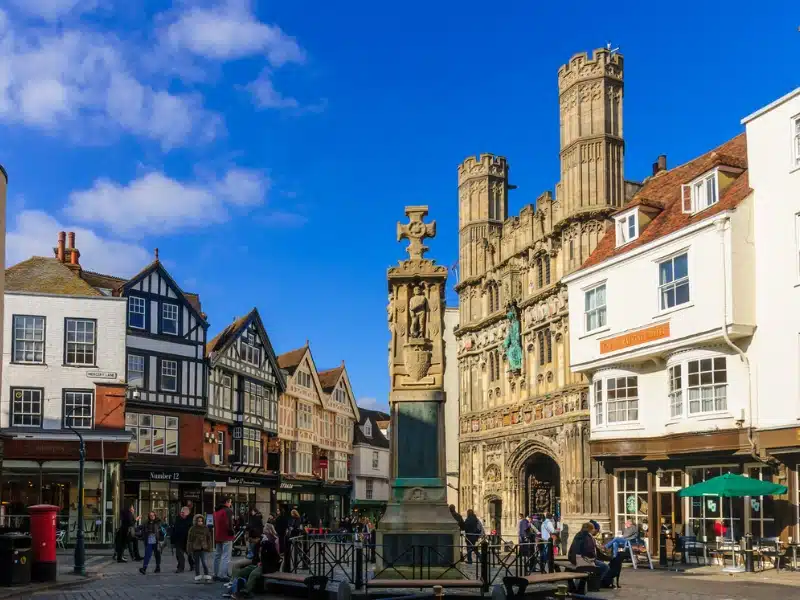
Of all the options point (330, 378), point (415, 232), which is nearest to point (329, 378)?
point (330, 378)

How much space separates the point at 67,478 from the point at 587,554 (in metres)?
27.4

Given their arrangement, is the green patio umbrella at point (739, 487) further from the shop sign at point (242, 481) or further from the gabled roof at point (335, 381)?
the gabled roof at point (335, 381)

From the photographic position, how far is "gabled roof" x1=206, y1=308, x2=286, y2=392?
178 ft

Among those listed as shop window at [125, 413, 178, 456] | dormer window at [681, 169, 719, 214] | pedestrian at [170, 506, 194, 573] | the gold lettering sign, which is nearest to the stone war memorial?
pedestrian at [170, 506, 194, 573]

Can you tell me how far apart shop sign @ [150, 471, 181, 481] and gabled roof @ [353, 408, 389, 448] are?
3058cm

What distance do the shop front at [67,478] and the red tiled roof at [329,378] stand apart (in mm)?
31035

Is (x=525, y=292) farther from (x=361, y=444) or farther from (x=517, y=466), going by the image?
(x=361, y=444)

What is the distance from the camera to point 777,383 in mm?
27328

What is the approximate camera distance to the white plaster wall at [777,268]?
27.1 m

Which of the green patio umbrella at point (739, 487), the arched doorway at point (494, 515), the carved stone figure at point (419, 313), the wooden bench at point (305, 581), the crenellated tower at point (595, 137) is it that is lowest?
the arched doorway at point (494, 515)

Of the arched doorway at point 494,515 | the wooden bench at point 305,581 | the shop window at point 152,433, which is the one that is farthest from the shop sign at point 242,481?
the wooden bench at point 305,581

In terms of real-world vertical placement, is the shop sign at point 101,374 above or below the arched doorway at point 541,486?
above

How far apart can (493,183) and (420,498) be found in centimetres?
3419

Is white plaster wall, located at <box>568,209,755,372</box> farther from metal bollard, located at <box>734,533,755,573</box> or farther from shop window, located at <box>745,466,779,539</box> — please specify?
metal bollard, located at <box>734,533,755,573</box>
